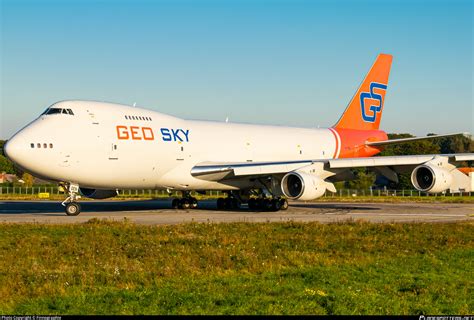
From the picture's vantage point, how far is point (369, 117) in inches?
1736

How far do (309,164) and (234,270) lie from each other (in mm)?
19377

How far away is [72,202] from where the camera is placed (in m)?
28.2

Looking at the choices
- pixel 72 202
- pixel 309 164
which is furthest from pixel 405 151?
pixel 72 202

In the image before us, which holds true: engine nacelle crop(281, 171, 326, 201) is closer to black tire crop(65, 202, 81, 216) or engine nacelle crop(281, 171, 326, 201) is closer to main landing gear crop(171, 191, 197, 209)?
main landing gear crop(171, 191, 197, 209)

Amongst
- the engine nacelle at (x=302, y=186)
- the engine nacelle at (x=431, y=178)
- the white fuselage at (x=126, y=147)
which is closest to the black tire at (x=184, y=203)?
the white fuselage at (x=126, y=147)

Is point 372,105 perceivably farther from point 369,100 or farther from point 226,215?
point 226,215

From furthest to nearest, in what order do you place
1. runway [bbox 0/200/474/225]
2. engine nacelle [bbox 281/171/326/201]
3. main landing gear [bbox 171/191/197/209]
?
main landing gear [bbox 171/191/197/209], engine nacelle [bbox 281/171/326/201], runway [bbox 0/200/474/225]

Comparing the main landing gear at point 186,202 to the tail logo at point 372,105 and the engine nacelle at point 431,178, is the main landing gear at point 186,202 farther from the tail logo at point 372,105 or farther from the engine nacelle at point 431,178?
the tail logo at point 372,105

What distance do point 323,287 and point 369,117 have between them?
111ft

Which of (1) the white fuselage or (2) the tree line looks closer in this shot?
(1) the white fuselage

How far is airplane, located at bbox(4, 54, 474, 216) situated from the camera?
89.8 feet

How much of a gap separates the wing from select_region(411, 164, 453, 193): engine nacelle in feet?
2.17

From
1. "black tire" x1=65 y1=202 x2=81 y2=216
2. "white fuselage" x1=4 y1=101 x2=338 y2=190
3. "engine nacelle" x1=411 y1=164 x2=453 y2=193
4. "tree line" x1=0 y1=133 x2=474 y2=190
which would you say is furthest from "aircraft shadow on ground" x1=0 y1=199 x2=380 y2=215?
"tree line" x1=0 y1=133 x2=474 y2=190

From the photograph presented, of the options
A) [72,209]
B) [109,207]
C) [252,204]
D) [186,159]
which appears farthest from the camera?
[109,207]
